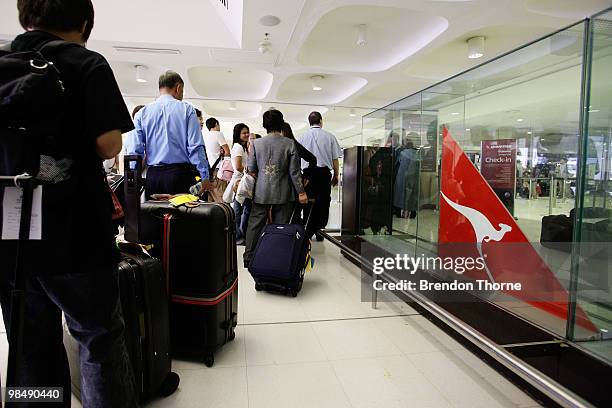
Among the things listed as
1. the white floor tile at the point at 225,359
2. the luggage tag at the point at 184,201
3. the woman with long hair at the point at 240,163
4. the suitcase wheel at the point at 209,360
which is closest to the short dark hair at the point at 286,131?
the woman with long hair at the point at 240,163

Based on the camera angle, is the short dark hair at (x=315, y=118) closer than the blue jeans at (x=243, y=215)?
No

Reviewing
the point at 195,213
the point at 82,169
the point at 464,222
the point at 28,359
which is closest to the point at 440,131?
the point at 464,222

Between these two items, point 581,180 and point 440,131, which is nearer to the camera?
point 581,180

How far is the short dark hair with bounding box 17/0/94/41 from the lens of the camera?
3.11 ft

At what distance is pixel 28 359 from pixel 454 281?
8.66 feet

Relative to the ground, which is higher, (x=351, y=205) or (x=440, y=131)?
(x=440, y=131)

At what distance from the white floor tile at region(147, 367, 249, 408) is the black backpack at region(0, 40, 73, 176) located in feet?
3.58

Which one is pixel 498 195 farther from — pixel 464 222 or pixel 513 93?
pixel 513 93

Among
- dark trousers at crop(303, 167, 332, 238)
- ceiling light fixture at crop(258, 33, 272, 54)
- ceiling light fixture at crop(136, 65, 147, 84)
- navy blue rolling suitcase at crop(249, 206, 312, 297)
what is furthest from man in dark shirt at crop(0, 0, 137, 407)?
ceiling light fixture at crop(136, 65, 147, 84)

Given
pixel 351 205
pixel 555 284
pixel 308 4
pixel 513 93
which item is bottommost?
pixel 555 284

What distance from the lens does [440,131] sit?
308cm

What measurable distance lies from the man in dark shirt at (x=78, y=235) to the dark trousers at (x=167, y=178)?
1.45m

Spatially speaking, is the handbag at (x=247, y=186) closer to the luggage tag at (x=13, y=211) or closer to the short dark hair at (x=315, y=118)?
the short dark hair at (x=315, y=118)

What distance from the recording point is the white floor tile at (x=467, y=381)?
1538mm
